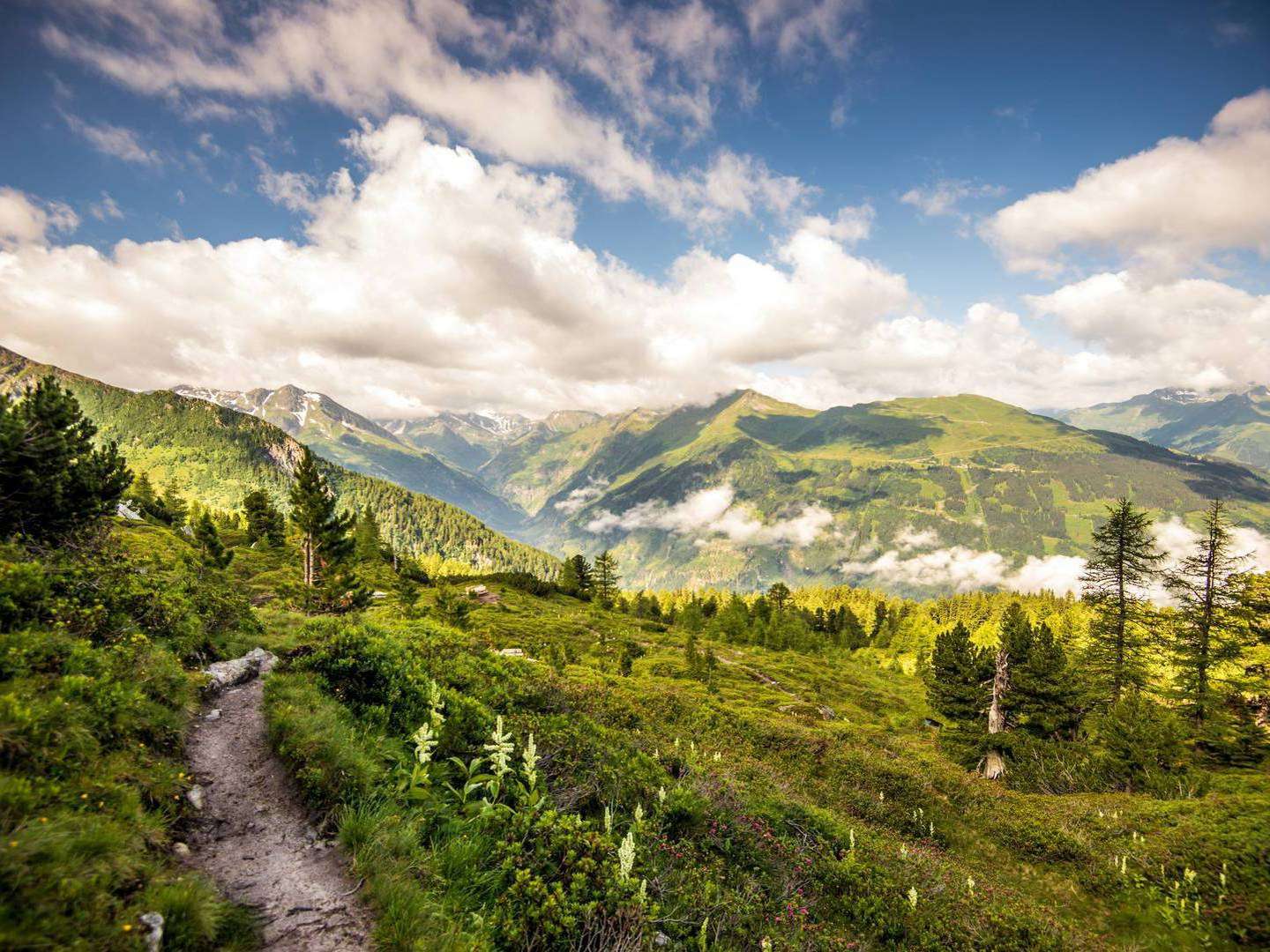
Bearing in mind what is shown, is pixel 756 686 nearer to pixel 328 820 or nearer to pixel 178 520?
pixel 328 820

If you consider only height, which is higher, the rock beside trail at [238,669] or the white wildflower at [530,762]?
the white wildflower at [530,762]

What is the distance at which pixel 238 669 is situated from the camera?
1084cm

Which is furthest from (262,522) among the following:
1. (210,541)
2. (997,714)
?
(997,714)

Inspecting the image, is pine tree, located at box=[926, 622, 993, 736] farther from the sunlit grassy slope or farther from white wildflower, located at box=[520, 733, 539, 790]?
white wildflower, located at box=[520, 733, 539, 790]

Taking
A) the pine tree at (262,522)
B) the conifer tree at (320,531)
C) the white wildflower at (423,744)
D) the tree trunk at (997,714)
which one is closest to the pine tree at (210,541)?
the conifer tree at (320,531)

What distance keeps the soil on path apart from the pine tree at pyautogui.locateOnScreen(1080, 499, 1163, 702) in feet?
160

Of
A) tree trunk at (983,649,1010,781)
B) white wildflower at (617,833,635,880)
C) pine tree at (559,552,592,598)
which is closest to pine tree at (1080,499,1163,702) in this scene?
tree trunk at (983,649,1010,781)

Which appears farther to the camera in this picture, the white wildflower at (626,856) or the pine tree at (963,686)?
the pine tree at (963,686)

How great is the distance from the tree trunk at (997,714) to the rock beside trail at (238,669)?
133ft

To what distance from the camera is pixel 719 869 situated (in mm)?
8219

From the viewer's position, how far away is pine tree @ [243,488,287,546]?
81000 mm

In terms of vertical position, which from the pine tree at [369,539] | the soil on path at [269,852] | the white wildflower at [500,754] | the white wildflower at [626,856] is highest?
the white wildflower at [500,754]

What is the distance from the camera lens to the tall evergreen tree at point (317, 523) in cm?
4644

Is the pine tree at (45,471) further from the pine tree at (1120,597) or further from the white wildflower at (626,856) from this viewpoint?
the pine tree at (1120,597)
